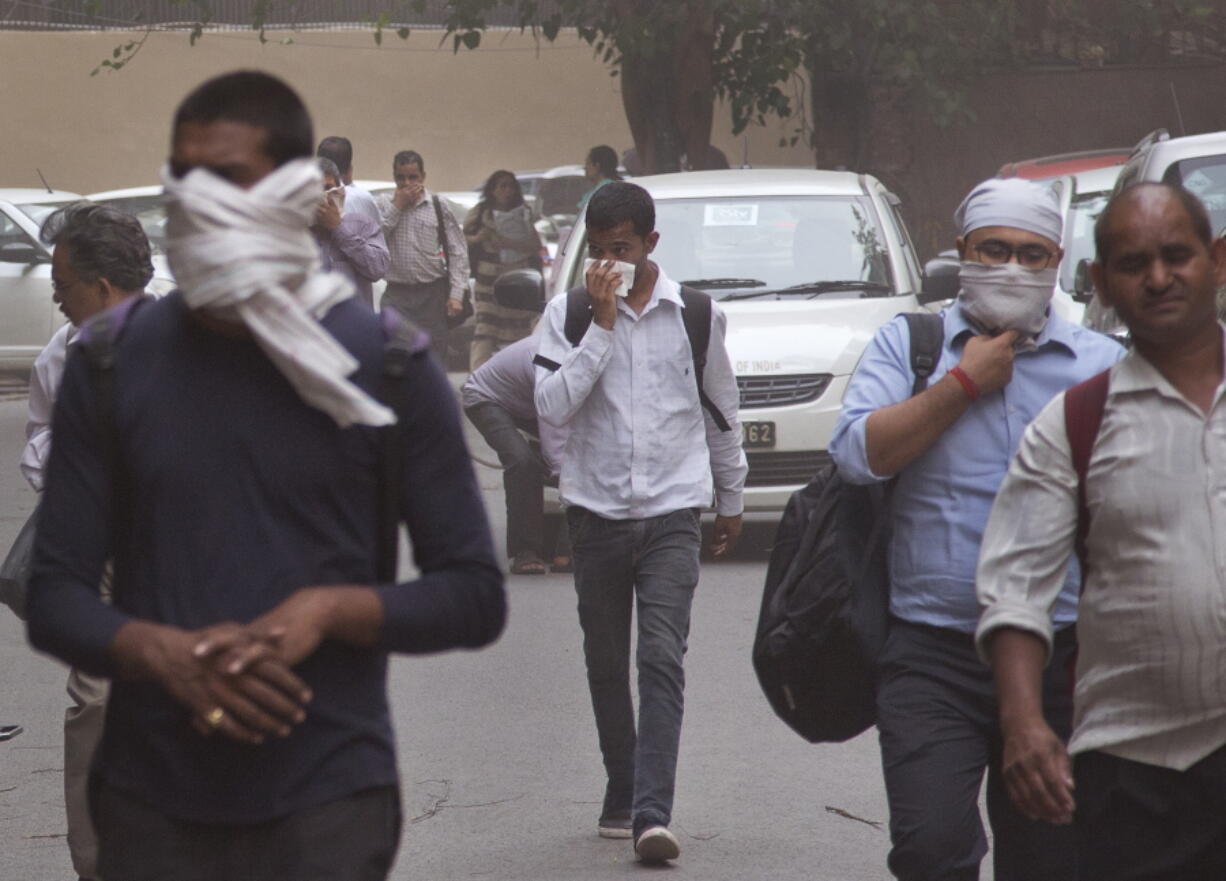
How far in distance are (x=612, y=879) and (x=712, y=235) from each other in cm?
628

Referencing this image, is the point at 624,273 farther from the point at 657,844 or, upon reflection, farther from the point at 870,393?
the point at 870,393

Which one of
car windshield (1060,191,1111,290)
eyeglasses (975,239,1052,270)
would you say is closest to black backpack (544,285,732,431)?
eyeglasses (975,239,1052,270)

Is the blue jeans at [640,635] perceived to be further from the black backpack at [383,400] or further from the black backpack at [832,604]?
the black backpack at [383,400]

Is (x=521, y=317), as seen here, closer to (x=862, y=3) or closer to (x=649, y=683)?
(x=862, y=3)

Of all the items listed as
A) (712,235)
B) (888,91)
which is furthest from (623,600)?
(888,91)

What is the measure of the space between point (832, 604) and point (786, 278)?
24.2 ft

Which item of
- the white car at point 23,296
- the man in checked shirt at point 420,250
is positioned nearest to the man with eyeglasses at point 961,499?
the man in checked shirt at point 420,250

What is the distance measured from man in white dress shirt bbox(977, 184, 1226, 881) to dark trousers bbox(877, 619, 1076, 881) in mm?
521

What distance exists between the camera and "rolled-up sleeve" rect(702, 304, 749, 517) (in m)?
6.20

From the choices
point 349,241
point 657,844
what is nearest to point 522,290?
point 349,241

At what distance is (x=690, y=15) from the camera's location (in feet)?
61.8

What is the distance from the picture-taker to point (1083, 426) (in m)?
3.37

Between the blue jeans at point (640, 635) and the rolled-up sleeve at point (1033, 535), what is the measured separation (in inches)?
95.5

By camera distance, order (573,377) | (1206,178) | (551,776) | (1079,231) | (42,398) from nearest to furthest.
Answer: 1. (42,398)
2. (573,377)
3. (551,776)
4. (1206,178)
5. (1079,231)
